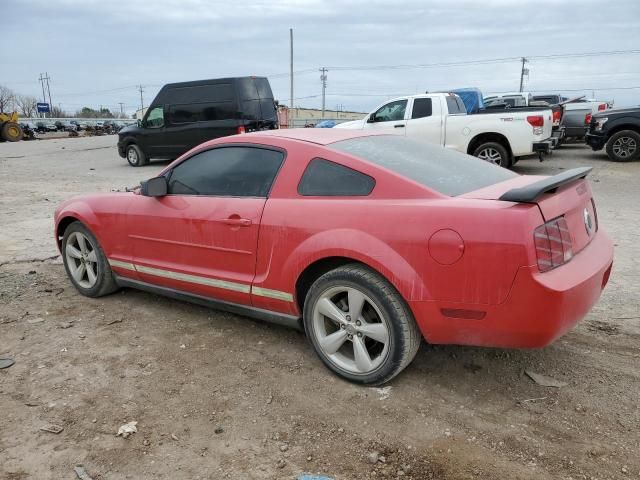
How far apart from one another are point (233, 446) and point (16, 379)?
168cm

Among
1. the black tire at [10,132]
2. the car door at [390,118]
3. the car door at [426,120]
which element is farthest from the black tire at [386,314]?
the black tire at [10,132]

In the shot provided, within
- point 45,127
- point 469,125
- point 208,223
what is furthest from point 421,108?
point 45,127

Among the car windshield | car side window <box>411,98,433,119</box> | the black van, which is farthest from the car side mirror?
the black van

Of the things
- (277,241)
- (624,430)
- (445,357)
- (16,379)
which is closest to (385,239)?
(277,241)

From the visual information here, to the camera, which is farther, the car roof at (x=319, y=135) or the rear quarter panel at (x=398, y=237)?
the car roof at (x=319, y=135)

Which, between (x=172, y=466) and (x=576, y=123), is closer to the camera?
(x=172, y=466)

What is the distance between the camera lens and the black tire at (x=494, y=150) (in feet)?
37.7

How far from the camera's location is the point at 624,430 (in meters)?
2.62

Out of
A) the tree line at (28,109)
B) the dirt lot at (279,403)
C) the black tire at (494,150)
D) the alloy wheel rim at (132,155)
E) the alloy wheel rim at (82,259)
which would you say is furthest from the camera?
the tree line at (28,109)

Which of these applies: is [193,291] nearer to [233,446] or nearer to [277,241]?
[277,241]

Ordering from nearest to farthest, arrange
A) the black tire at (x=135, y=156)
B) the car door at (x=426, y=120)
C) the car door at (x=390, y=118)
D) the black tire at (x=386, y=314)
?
the black tire at (x=386, y=314), the car door at (x=426, y=120), the car door at (x=390, y=118), the black tire at (x=135, y=156)

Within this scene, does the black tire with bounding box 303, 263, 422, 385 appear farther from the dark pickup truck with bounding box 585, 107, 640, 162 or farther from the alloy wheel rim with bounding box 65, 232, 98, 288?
the dark pickup truck with bounding box 585, 107, 640, 162

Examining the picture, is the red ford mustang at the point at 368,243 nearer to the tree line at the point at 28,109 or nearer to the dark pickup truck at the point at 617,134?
the dark pickup truck at the point at 617,134

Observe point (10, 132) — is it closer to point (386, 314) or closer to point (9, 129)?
point (9, 129)
